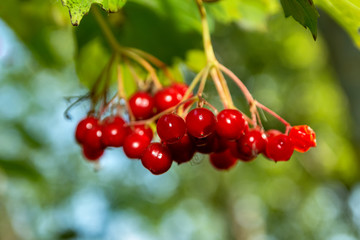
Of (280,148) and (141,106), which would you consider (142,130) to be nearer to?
(141,106)

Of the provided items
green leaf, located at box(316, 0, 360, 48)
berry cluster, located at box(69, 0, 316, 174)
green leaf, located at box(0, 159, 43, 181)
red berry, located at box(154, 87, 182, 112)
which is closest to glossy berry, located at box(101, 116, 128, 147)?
berry cluster, located at box(69, 0, 316, 174)

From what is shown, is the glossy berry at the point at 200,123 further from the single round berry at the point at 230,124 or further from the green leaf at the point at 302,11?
the green leaf at the point at 302,11

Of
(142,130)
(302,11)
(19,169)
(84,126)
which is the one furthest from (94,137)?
(19,169)

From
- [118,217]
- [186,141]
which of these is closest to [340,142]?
[186,141]

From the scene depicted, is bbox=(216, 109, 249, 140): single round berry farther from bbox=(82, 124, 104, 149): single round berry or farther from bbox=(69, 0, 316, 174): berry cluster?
bbox=(82, 124, 104, 149): single round berry

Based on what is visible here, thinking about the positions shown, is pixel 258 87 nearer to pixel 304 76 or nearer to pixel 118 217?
pixel 304 76

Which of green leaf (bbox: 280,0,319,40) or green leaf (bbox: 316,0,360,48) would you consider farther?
green leaf (bbox: 316,0,360,48)

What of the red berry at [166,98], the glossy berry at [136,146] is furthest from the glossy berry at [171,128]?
the red berry at [166,98]
